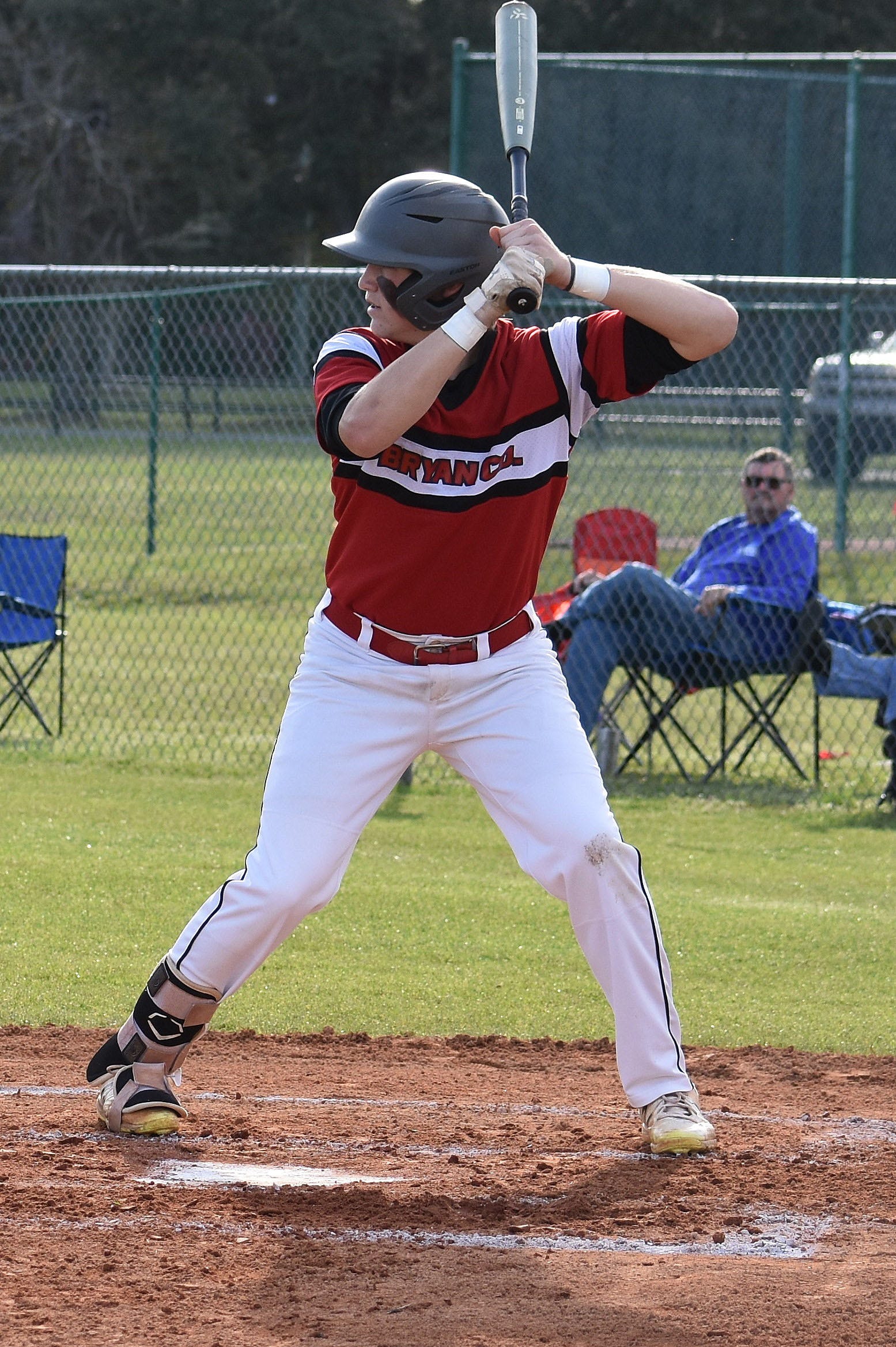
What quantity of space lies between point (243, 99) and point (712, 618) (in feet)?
122

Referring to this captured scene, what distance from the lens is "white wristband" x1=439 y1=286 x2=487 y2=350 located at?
141 inches

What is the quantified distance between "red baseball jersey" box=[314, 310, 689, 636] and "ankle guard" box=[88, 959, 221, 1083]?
954 mm

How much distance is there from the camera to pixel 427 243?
153 inches

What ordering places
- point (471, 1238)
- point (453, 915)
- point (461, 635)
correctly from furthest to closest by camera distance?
point (453, 915) → point (461, 635) → point (471, 1238)

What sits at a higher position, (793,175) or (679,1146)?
(793,175)

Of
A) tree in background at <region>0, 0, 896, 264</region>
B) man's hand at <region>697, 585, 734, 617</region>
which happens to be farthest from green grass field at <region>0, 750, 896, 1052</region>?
tree in background at <region>0, 0, 896, 264</region>

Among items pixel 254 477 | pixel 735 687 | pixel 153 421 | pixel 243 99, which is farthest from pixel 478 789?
pixel 243 99

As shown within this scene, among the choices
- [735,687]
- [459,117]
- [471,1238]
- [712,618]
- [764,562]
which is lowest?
[735,687]

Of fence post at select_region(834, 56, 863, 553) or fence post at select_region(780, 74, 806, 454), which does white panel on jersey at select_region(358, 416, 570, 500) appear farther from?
fence post at select_region(780, 74, 806, 454)

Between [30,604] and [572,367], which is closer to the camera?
[572,367]

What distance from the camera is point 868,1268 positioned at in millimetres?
3385

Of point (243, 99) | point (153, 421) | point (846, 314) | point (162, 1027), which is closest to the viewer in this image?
point (162, 1027)

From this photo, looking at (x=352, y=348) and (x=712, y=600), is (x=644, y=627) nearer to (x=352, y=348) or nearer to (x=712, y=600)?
(x=712, y=600)

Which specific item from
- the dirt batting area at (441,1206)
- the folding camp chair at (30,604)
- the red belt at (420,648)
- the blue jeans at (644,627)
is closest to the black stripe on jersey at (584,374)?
the red belt at (420,648)
